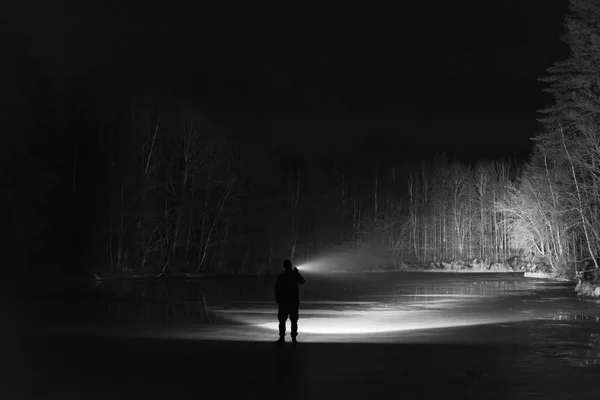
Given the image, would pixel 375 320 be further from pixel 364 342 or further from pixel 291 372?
pixel 291 372

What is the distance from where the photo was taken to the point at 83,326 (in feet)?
64.0

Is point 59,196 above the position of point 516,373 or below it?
above

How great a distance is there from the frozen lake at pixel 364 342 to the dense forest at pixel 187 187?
17.1 m

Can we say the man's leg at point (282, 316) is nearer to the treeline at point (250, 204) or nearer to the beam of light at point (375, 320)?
the beam of light at point (375, 320)

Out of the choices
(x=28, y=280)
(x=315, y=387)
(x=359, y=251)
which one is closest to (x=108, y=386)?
(x=315, y=387)

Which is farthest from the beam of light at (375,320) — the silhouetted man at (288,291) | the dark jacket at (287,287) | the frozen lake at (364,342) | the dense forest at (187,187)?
the dense forest at (187,187)

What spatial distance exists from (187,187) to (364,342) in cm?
5219

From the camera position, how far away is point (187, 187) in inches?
2621

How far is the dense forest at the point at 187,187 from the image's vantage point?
4544cm

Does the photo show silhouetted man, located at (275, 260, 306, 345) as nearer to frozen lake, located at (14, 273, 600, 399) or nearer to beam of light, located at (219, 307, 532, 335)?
frozen lake, located at (14, 273, 600, 399)

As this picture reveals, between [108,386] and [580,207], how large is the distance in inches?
1338

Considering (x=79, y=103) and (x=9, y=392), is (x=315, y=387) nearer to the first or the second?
(x=9, y=392)

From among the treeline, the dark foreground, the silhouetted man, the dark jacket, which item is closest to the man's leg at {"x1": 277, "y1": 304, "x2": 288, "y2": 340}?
the silhouetted man

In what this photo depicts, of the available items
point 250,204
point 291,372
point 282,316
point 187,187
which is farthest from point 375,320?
point 250,204
